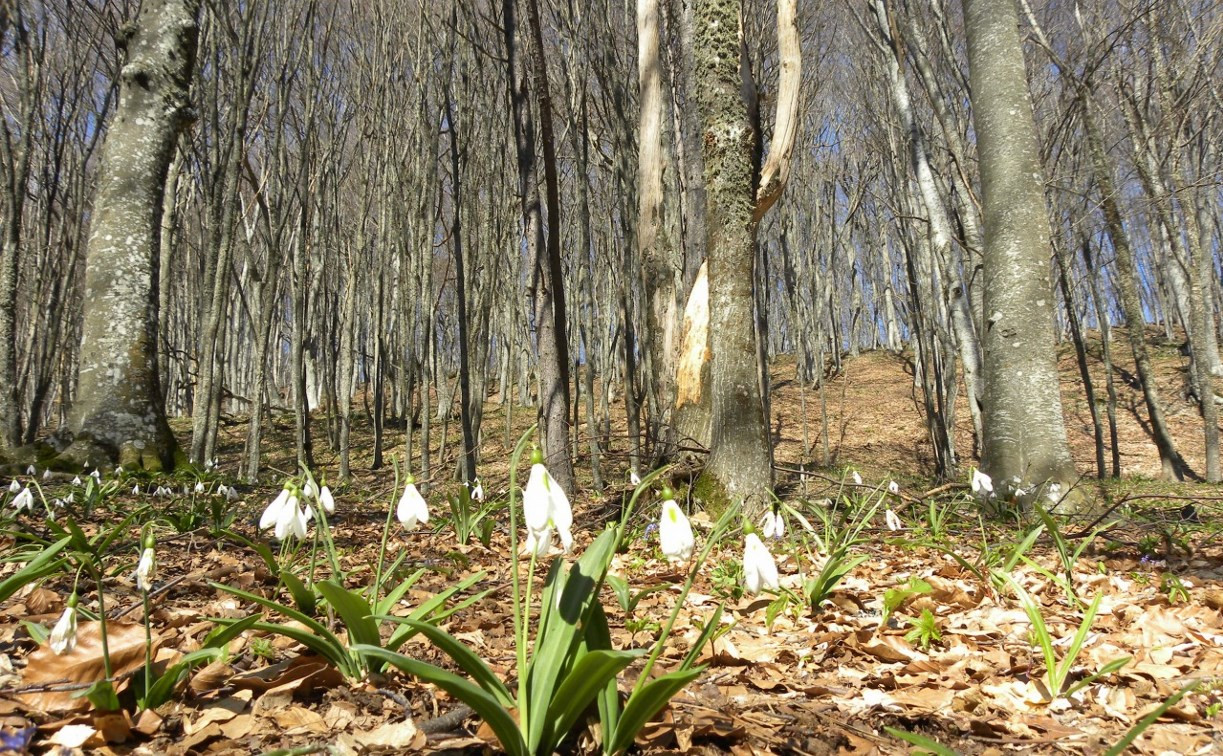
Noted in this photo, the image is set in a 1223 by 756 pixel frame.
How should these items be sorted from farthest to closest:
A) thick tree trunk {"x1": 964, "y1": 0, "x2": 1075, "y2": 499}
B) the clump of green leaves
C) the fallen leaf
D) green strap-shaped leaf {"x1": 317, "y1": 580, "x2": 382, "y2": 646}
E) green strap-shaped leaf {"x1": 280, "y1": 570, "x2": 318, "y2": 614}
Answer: thick tree trunk {"x1": 964, "y1": 0, "x2": 1075, "y2": 499}
the clump of green leaves
green strap-shaped leaf {"x1": 280, "y1": 570, "x2": 318, "y2": 614}
green strap-shaped leaf {"x1": 317, "y1": 580, "x2": 382, "y2": 646}
the fallen leaf

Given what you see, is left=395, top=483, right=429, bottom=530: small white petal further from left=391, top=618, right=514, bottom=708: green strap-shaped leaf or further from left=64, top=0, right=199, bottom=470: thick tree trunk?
left=64, top=0, right=199, bottom=470: thick tree trunk

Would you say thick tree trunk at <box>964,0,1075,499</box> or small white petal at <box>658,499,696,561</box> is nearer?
small white petal at <box>658,499,696,561</box>

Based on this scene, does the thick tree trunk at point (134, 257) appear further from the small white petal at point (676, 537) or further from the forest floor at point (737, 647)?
the small white petal at point (676, 537)

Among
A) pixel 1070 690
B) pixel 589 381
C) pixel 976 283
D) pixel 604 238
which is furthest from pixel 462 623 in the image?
pixel 604 238

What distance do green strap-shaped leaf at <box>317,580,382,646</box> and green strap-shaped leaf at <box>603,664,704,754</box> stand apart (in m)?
0.58

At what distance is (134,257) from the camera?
202 inches

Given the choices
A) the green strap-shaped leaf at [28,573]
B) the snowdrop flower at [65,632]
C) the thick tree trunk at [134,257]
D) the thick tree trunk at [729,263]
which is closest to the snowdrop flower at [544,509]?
the snowdrop flower at [65,632]

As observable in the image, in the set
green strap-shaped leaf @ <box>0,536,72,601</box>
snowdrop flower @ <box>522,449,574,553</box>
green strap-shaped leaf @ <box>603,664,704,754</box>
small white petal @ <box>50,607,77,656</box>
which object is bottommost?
green strap-shaped leaf @ <box>603,664,704,754</box>

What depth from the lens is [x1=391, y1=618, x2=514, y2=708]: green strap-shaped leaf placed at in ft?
3.80

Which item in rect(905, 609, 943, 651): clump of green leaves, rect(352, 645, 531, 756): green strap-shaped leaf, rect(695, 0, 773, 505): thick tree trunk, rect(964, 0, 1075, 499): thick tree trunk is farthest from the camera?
rect(964, 0, 1075, 499): thick tree trunk

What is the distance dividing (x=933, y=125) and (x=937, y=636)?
39.3 feet

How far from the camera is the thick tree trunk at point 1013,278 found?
4164 mm

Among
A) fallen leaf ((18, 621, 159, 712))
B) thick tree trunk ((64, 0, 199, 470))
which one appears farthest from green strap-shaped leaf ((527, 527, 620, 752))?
thick tree trunk ((64, 0, 199, 470))

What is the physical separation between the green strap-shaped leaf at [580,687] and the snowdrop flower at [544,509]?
0.19 m
